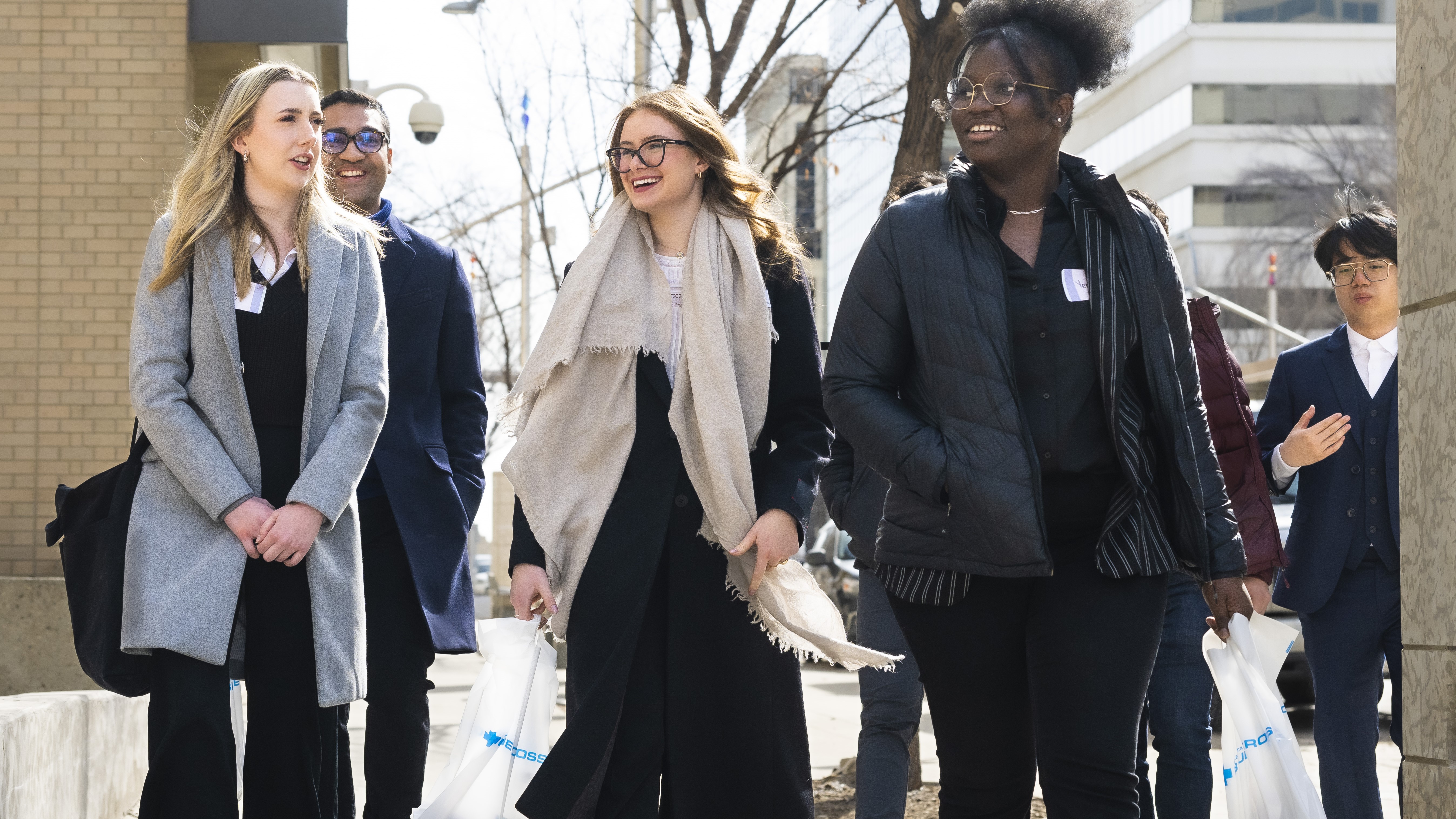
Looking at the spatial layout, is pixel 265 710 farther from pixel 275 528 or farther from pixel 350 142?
pixel 350 142

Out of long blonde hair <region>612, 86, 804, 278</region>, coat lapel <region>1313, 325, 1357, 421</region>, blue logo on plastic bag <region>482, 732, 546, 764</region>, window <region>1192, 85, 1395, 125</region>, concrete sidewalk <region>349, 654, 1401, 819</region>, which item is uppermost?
window <region>1192, 85, 1395, 125</region>

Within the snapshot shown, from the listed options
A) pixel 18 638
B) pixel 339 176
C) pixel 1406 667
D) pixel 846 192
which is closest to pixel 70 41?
pixel 18 638

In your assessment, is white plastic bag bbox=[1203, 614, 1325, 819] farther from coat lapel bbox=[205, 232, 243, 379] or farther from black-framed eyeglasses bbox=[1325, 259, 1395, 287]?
coat lapel bbox=[205, 232, 243, 379]

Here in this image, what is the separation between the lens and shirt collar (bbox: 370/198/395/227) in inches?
202

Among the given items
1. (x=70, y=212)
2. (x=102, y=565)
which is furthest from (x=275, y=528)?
(x=70, y=212)

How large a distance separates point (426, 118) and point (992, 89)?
49.1 ft

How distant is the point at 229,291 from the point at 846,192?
14.5 meters

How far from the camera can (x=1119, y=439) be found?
3.44 metres

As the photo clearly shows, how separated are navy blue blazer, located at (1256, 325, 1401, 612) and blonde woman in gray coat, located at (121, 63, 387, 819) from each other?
3.28m

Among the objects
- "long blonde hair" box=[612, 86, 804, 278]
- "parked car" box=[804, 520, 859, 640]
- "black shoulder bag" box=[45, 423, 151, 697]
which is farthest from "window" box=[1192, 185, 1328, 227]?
"black shoulder bag" box=[45, 423, 151, 697]

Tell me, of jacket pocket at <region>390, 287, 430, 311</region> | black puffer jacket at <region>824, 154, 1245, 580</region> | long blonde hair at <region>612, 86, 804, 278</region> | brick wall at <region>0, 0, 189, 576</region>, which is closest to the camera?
black puffer jacket at <region>824, 154, 1245, 580</region>

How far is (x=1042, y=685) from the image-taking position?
3473 mm

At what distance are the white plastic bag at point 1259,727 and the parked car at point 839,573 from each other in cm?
1088

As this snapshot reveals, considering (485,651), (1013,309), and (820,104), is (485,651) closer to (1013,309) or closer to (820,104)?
(1013,309)
